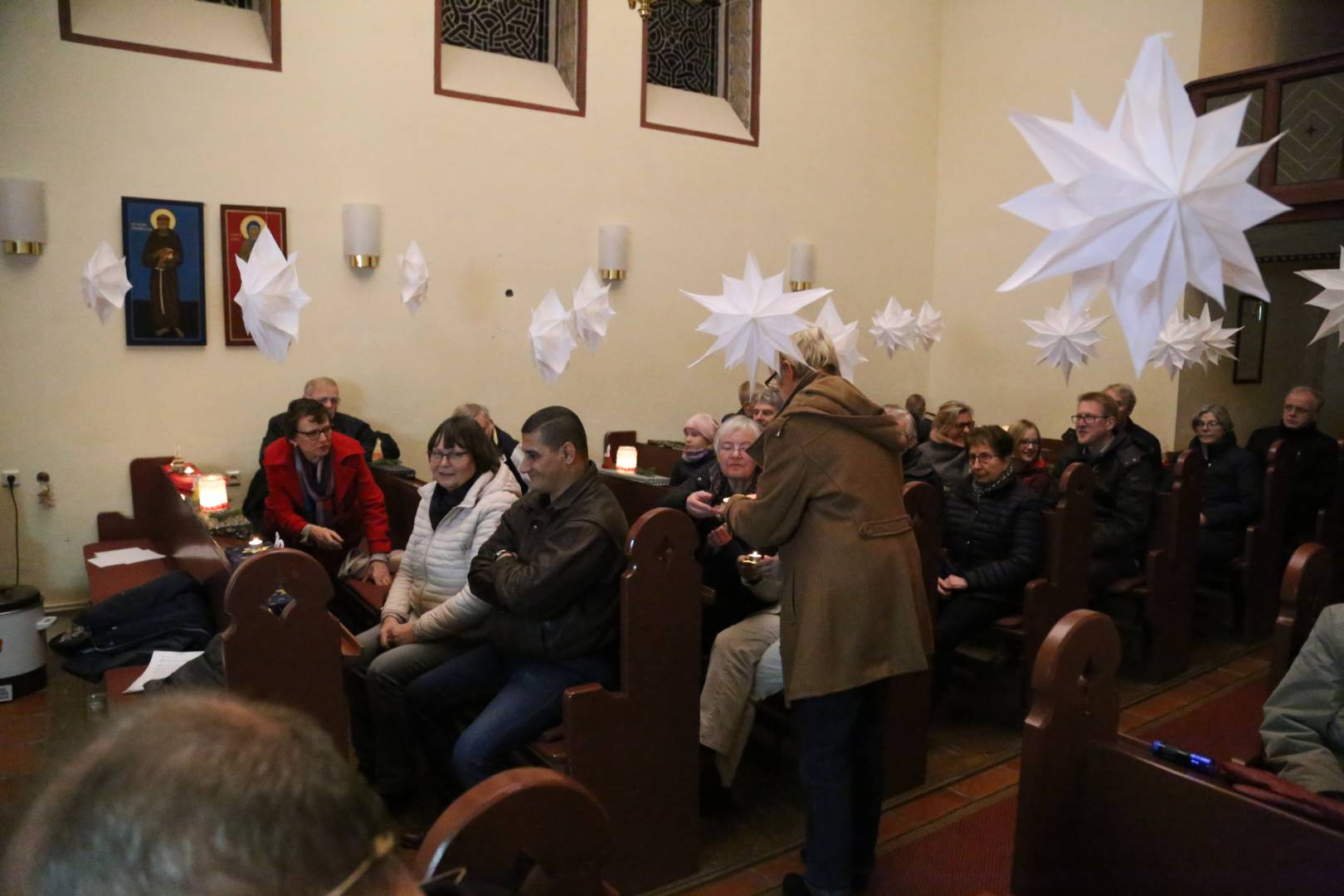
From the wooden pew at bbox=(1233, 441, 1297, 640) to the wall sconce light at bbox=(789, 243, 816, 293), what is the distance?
4.23 metres

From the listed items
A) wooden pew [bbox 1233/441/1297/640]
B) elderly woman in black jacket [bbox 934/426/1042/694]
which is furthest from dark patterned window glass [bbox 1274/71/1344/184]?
elderly woman in black jacket [bbox 934/426/1042/694]

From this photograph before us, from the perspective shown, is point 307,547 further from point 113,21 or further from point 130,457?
point 113,21

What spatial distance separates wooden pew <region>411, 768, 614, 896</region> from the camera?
3.66 ft

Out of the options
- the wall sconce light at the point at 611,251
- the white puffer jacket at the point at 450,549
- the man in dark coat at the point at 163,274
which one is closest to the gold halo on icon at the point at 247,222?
the man in dark coat at the point at 163,274

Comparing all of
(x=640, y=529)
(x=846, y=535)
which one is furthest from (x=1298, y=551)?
(x=640, y=529)

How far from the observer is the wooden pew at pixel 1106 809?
1.67 metres

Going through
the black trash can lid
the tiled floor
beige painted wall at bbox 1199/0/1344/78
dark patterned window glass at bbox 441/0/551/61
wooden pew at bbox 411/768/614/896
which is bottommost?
the tiled floor

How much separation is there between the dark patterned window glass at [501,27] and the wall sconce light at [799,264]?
9.07ft

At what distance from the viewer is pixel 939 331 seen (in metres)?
8.55

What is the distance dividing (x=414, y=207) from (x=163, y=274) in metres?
1.74

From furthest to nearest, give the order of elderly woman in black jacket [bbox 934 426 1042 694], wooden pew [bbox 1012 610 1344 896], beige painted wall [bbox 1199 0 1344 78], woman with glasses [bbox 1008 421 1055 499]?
1. beige painted wall [bbox 1199 0 1344 78]
2. woman with glasses [bbox 1008 421 1055 499]
3. elderly woman in black jacket [bbox 934 426 1042 694]
4. wooden pew [bbox 1012 610 1344 896]

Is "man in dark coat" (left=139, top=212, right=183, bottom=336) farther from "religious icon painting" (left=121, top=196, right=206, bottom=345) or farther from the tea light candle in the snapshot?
the tea light candle

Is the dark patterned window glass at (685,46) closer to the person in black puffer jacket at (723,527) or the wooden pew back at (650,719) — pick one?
the person in black puffer jacket at (723,527)

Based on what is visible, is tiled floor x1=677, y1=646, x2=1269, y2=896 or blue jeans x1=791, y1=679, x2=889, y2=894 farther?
tiled floor x1=677, y1=646, x2=1269, y2=896
